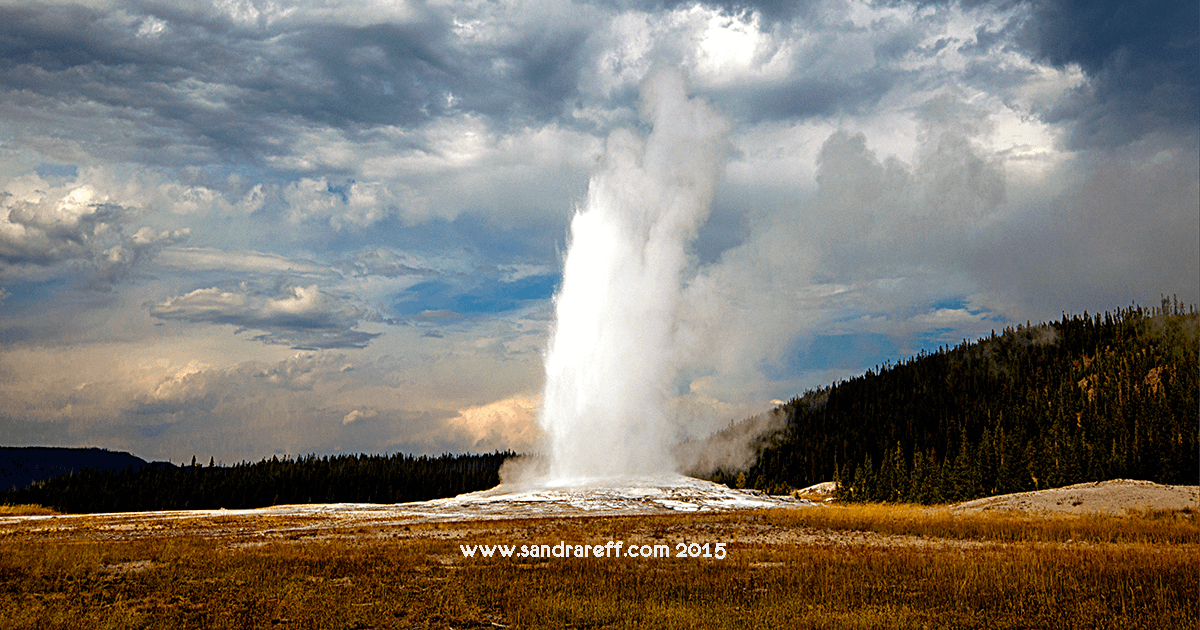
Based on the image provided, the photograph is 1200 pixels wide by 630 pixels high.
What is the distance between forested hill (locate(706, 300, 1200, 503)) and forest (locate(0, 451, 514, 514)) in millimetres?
62558

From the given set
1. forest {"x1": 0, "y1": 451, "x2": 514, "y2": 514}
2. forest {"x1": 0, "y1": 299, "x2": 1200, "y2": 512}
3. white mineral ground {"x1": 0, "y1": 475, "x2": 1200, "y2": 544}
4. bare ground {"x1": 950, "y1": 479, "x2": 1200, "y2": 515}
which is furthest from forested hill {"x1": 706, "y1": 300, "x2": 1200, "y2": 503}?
forest {"x1": 0, "y1": 451, "x2": 514, "y2": 514}

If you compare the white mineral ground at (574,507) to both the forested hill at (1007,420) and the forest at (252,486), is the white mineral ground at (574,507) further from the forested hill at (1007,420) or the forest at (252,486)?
the forest at (252,486)

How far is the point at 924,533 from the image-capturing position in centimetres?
3975

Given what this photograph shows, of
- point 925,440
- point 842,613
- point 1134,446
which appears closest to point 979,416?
point 925,440

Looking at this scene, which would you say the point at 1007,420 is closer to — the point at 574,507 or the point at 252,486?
the point at 574,507

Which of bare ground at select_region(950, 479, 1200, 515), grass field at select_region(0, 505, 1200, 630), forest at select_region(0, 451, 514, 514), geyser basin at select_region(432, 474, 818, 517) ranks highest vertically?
grass field at select_region(0, 505, 1200, 630)

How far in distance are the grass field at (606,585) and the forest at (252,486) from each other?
12171 cm

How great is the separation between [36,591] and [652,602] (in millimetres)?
16843

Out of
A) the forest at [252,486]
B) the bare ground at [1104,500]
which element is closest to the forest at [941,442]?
the forest at [252,486]

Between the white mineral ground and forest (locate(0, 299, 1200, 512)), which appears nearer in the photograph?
the white mineral ground

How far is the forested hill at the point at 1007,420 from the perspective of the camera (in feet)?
311

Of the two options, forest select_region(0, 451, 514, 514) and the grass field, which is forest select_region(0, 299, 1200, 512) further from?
the grass field

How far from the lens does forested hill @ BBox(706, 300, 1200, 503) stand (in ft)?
311

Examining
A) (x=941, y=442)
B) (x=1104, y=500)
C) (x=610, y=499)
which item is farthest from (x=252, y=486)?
(x=1104, y=500)
